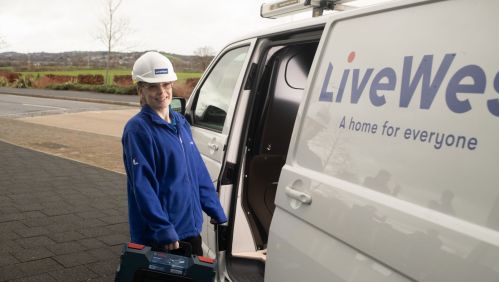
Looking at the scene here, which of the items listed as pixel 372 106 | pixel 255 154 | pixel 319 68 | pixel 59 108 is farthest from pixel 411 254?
pixel 59 108

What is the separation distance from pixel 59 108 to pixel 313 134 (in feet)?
61.3

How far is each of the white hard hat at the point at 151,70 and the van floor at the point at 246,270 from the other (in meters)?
1.33

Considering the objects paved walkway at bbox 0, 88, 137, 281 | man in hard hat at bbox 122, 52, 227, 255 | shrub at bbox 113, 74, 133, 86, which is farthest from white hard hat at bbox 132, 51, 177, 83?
shrub at bbox 113, 74, 133, 86

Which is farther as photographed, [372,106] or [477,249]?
[372,106]

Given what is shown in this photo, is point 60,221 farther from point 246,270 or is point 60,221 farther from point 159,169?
point 159,169

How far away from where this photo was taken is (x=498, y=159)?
1.37 m

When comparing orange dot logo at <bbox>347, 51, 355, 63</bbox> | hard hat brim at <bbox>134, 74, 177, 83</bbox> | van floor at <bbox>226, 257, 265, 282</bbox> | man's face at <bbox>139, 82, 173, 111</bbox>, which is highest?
orange dot logo at <bbox>347, 51, 355, 63</bbox>

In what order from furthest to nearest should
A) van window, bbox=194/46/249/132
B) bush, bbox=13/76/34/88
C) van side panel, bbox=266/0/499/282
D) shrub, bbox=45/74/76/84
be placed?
shrub, bbox=45/74/76/84 → bush, bbox=13/76/34/88 → van window, bbox=194/46/249/132 → van side panel, bbox=266/0/499/282

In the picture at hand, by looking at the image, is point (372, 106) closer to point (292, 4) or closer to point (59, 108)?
point (292, 4)

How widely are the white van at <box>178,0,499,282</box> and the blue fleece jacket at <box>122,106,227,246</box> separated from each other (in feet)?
1.64

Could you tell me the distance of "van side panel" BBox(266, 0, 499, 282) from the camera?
56.5 inches

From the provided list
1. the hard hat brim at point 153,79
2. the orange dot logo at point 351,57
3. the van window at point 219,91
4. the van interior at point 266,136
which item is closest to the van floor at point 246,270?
the van interior at point 266,136

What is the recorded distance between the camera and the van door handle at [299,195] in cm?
205

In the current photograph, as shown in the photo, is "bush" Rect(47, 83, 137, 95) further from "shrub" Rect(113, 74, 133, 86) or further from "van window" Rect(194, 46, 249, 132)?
"van window" Rect(194, 46, 249, 132)
